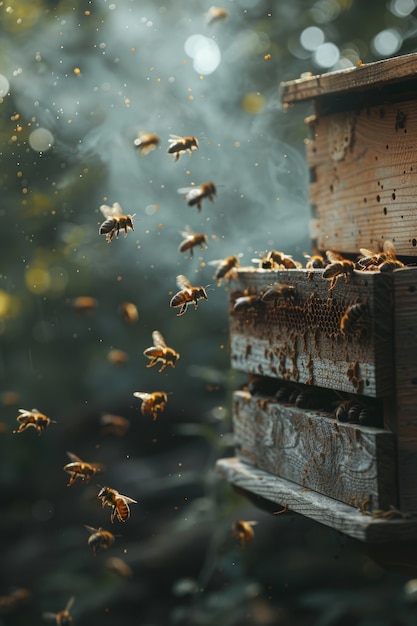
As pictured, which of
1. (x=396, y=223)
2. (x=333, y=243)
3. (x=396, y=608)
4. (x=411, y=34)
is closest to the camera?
(x=396, y=223)

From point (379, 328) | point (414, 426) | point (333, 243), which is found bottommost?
point (414, 426)

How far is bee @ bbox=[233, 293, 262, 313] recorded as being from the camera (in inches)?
112

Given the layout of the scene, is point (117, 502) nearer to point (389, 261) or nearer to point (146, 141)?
point (389, 261)

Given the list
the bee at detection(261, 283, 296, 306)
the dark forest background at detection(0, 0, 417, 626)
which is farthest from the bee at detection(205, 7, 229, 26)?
the bee at detection(261, 283, 296, 306)

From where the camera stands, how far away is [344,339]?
93.2 inches

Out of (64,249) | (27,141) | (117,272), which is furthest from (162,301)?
(27,141)

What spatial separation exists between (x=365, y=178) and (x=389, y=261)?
0.54 m

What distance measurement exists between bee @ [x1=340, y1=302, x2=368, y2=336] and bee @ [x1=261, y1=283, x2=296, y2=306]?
13.3 inches

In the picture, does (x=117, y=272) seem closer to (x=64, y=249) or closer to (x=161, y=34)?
(x=64, y=249)

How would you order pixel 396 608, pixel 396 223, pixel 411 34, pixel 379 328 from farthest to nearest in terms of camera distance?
pixel 411 34
pixel 396 608
pixel 396 223
pixel 379 328

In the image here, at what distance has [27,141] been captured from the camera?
19.2 ft

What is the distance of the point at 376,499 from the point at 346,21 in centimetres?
450

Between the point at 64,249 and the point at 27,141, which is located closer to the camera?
the point at 27,141

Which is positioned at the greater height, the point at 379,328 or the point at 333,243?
the point at 333,243
